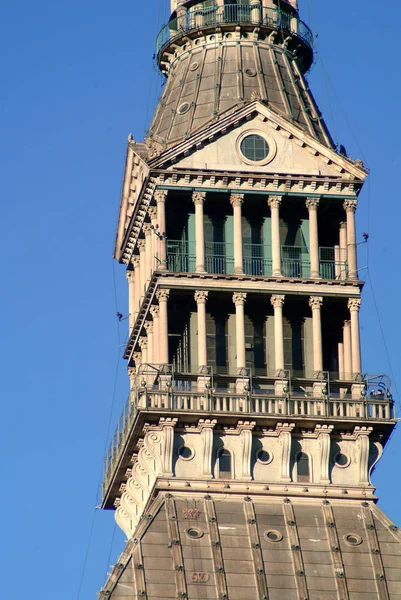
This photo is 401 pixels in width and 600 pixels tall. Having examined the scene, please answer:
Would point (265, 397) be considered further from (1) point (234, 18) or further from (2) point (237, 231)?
(1) point (234, 18)

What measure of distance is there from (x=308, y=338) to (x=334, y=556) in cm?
1181

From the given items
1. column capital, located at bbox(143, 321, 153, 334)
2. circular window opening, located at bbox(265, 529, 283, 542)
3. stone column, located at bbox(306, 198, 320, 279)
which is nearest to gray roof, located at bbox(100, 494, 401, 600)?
circular window opening, located at bbox(265, 529, 283, 542)

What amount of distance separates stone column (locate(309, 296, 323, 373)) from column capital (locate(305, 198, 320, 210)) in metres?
4.67

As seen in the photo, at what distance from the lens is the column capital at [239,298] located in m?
120

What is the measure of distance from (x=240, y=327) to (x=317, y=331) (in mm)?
3702

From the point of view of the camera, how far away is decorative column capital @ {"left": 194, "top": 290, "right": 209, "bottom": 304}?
11981 cm

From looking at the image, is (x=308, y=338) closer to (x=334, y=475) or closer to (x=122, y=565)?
(x=334, y=475)

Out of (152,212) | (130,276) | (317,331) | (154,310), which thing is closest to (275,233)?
(317,331)

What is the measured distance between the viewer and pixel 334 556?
11494cm

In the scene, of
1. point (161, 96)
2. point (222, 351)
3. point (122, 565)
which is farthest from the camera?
point (161, 96)

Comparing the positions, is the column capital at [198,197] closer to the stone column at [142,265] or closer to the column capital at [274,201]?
the column capital at [274,201]

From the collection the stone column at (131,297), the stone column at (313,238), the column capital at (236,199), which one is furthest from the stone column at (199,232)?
the stone column at (131,297)

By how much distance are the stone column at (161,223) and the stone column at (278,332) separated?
18.1ft

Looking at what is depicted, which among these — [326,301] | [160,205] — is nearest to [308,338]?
[326,301]
